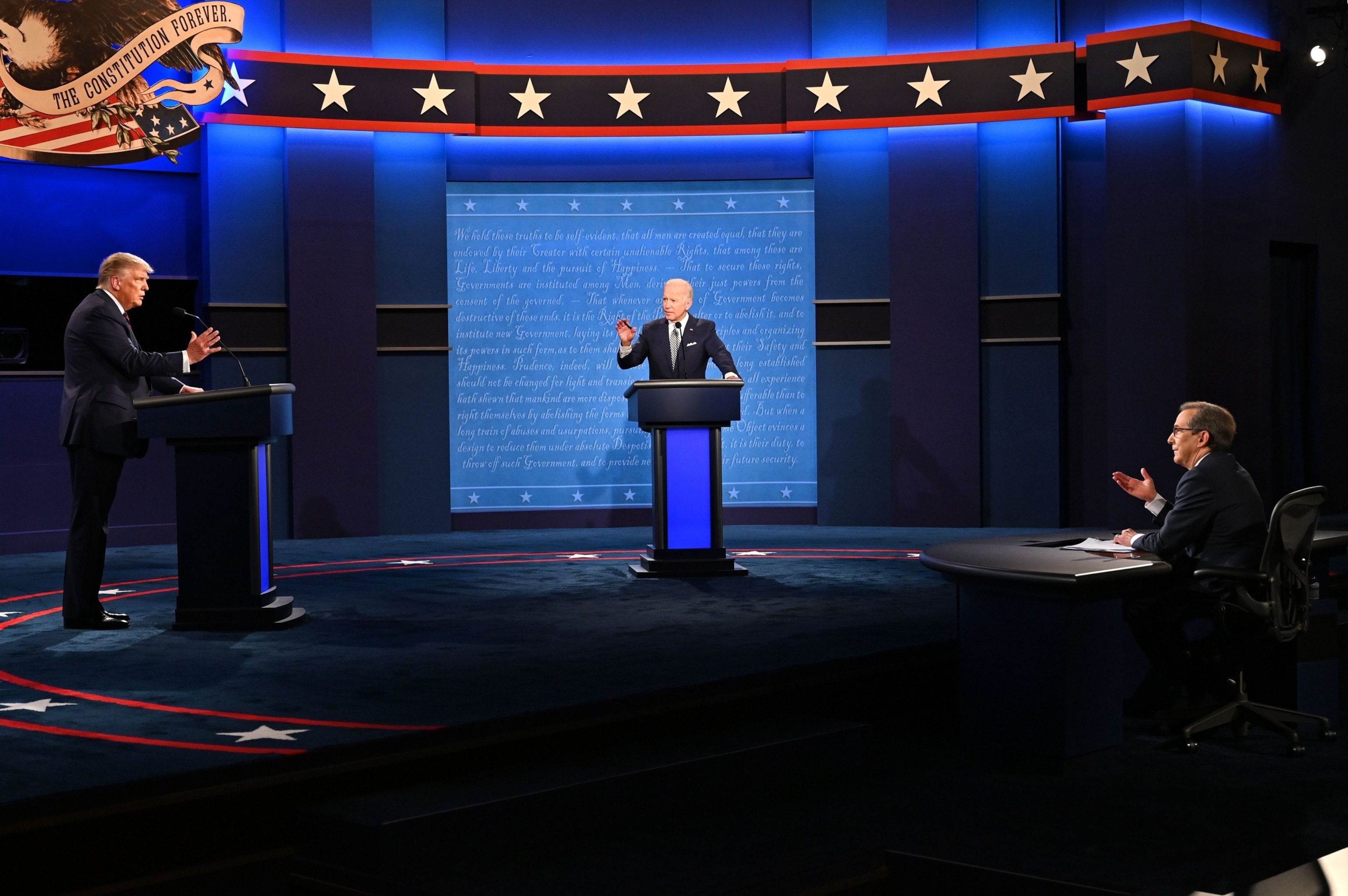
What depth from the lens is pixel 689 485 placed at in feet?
21.4

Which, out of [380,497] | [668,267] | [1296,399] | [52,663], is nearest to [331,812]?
[52,663]

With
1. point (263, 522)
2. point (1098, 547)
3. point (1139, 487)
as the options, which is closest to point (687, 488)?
point (263, 522)

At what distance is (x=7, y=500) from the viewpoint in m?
7.75

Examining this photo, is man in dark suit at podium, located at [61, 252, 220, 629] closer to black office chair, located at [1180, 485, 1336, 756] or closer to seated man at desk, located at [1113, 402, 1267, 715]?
seated man at desk, located at [1113, 402, 1267, 715]

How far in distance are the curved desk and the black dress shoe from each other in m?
3.25

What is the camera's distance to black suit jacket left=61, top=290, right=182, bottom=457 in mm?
4855

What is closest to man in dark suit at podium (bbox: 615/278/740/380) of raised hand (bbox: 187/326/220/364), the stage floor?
the stage floor

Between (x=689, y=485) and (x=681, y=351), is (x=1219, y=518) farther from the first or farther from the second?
(x=681, y=351)

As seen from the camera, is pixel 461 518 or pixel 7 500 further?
pixel 461 518

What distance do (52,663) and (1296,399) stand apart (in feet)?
27.4

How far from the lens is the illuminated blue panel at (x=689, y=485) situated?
21.3ft

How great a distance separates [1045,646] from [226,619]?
3.14 metres

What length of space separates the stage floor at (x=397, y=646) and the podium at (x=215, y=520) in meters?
0.14

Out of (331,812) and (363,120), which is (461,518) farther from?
(331,812)
